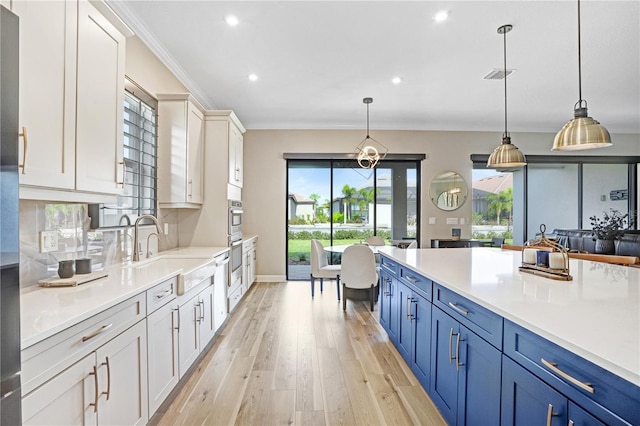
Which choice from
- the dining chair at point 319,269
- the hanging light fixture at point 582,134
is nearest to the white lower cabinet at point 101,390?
the hanging light fixture at point 582,134

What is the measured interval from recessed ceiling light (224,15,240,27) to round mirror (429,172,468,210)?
451cm

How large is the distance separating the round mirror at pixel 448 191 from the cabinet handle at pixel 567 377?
17.3ft

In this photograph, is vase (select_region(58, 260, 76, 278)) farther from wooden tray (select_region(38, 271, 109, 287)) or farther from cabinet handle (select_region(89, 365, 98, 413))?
cabinet handle (select_region(89, 365, 98, 413))

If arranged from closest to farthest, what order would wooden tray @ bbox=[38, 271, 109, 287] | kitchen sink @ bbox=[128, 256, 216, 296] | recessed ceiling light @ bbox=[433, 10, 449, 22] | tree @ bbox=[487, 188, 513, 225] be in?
wooden tray @ bbox=[38, 271, 109, 287] → kitchen sink @ bbox=[128, 256, 216, 296] → recessed ceiling light @ bbox=[433, 10, 449, 22] → tree @ bbox=[487, 188, 513, 225]

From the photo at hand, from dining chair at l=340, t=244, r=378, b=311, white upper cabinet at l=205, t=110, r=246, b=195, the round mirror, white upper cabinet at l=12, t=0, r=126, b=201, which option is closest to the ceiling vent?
the round mirror

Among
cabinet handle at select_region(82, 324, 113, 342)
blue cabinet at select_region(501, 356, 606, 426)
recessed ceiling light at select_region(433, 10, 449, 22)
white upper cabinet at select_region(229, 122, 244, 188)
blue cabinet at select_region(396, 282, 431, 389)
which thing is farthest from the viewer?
white upper cabinet at select_region(229, 122, 244, 188)

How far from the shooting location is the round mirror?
19.8 ft

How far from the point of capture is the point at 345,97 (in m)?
4.54

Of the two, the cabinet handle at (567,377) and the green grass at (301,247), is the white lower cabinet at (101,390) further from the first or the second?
the green grass at (301,247)

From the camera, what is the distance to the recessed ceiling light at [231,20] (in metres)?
2.67

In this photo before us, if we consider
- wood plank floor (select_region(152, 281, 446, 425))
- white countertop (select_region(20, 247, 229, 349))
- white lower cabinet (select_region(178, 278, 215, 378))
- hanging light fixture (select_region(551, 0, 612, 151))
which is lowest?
wood plank floor (select_region(152, 281, 446, 425))

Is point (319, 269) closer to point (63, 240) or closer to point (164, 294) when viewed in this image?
point (164, 294)

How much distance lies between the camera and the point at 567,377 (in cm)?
95

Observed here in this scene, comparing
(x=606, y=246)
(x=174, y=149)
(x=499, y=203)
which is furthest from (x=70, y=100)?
(x=499, y=203)
